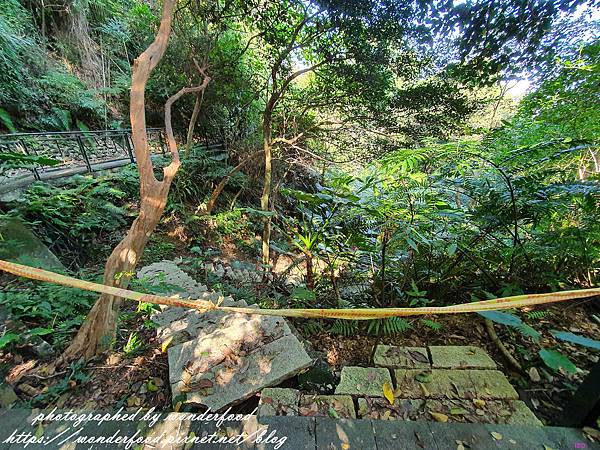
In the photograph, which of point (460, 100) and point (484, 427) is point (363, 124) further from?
point (484, 427)

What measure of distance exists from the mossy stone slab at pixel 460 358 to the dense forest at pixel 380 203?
14cm

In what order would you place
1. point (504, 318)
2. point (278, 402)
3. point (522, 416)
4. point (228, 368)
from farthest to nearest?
point (228, 368) < point (278, 402) < point (522, 416) < point (504, 318)

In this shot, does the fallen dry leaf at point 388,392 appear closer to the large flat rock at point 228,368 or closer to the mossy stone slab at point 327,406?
the mossy stone slab at point 327,406

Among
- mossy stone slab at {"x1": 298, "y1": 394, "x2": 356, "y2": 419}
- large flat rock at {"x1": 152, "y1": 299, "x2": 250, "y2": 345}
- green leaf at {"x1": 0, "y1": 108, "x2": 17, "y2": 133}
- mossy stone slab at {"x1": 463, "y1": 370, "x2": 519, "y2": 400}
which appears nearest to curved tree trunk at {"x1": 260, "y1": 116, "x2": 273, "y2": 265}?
large flat rock at {"x1": 152, "y1": 299, "x2": 250, "y2": 345}

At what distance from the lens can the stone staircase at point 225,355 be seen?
149cm

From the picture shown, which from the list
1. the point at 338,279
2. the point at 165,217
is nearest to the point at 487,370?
the point at 338,279

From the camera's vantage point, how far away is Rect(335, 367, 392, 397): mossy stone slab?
4.96 feet

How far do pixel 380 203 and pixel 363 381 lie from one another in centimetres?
127

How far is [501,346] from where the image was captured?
67.8 inches

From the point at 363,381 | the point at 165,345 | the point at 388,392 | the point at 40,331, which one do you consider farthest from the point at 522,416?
the point at 40,331

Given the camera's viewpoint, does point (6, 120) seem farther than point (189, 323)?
Yes

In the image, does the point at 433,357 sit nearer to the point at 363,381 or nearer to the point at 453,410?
the point at 453,410

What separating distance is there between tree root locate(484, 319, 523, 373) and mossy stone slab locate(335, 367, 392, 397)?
81 cm

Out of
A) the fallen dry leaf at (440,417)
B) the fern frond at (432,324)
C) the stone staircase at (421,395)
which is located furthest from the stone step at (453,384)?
the fern frond at (432,324)
